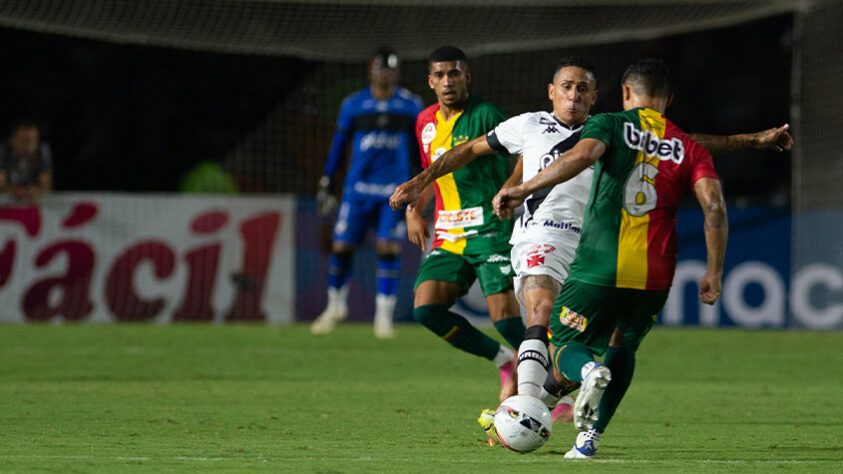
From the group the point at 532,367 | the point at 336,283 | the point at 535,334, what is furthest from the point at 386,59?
the point at 532,367

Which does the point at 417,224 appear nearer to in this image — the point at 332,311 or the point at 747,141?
the point at 747,141

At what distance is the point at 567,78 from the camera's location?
745 cm

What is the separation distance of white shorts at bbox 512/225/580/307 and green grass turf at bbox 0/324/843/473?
904mm

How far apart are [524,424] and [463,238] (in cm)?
227

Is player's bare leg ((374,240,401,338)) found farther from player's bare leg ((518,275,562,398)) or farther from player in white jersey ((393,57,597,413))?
player's bare leg ((518,275,562,398))

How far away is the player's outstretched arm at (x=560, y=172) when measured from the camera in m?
6.27

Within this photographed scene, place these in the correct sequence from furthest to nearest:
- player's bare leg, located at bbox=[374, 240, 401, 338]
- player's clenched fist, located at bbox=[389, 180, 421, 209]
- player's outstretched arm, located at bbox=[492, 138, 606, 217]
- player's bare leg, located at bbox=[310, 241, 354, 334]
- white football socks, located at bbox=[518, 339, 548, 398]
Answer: player's bare leg, located at bbox=[310, 241, 354, 334]
player's bare leg, located at bbox=[374, 240, 401, 338]
player's clenched fist, located at bbox=[389, 180, 421, 209]
white football socks, located at bbox=[518, 339, 548, 398]
player's outstretched arm, located at bbox=[492, 138, 606, 217]

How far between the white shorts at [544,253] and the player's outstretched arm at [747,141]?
97 centimetres

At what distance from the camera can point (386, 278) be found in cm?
1560

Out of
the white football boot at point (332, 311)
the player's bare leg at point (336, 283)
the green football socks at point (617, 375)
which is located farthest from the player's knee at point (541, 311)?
the white football boot at point (332, 311)

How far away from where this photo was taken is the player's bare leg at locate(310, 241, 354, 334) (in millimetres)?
15922

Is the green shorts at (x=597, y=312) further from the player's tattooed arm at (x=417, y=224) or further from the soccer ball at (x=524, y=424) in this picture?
the player's tattooed arm at (x=417, y=224)

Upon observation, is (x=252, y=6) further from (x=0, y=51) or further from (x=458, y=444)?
(x=458, y=444)

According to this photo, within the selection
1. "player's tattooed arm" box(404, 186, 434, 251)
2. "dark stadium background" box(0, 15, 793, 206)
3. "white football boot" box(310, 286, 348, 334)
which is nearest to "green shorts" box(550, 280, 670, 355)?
"player's tattooed arm" box(404, 186, 434, 251)
